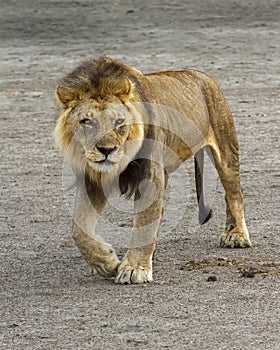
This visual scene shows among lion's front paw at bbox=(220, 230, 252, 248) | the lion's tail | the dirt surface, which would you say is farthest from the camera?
the lion's tail

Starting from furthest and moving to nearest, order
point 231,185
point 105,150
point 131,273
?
point 231,185 < point 131,273 < point 105,150

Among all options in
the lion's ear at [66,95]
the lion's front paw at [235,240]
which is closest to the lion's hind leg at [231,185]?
the lion's front paw at [235,240]

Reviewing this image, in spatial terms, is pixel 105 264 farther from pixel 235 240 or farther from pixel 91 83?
pixel 235 240

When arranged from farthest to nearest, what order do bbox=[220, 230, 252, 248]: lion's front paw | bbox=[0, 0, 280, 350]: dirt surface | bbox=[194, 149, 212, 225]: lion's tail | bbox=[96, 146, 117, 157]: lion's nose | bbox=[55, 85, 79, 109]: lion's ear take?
bbox=[194, 149, 212, 225]: lion's tail → bbox=[220, 230, 252, 248]: lion's front paw → bbox=[55, 85, 79, 109]: lion's ear → bbox=[96, 146, 117, 157]: lion's nose → bbox=[0, 0, 280, 350]: dirt surface

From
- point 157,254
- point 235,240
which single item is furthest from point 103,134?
point 235,240

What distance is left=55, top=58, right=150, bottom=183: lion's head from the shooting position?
5.17 m

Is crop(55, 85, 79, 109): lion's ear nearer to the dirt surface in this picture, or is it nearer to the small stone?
the dirt surface

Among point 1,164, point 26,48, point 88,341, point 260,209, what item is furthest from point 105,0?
point 88,341

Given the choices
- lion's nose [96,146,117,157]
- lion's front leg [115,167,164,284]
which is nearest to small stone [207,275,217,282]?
lion's front leg [115,167,164,284]

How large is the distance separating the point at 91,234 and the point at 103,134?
0.54 m

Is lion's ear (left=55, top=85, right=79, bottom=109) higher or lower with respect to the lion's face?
higher

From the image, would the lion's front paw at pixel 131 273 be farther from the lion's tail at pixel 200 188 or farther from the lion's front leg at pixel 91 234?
the lion's tail at pixel 200 188

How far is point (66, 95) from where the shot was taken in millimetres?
5270

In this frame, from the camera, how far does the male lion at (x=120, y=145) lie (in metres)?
5.20
